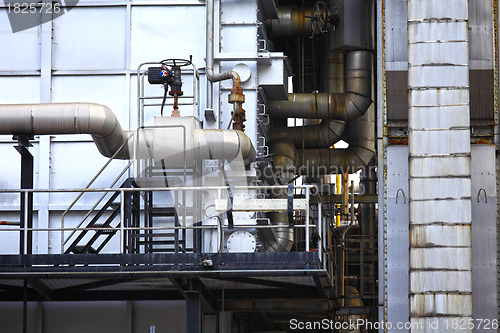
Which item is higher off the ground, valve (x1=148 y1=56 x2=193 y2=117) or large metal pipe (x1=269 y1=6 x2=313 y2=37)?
large metal pipe (x1=269 y1=6 x2=313 y2=37)

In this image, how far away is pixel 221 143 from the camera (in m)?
18.3

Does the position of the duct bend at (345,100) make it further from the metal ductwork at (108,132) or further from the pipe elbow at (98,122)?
the pipe elbow at (98,122)

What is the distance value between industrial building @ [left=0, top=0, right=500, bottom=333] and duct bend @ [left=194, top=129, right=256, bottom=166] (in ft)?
0.08

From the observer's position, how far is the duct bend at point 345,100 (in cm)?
2475

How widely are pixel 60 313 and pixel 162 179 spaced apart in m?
3.89

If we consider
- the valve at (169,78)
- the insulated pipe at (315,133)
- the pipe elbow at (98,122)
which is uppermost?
the valve at (169,78)

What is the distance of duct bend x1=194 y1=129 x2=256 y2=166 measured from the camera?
18.3m

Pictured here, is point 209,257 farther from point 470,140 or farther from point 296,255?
point 470,140

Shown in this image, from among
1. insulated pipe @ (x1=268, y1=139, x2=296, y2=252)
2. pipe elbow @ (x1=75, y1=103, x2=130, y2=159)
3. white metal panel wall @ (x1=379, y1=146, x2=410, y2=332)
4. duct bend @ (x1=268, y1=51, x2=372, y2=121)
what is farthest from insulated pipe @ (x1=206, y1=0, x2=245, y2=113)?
insulated pipe @ (x1=268, y1=139, x2=296, y2=252)

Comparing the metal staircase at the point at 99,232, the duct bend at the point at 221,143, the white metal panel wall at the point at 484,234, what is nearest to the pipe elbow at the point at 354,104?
the white metal panel wall at the point at 484,234

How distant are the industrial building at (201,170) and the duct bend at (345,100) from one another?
8.20 ft

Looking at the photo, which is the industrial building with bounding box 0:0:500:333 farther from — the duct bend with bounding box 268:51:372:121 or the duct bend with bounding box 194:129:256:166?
the duct bend with bounding box 268:51:372:121

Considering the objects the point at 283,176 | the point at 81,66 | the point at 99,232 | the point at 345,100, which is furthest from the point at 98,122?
the point at 345,100

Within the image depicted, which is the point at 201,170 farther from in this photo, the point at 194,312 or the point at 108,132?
the point at 194,312
